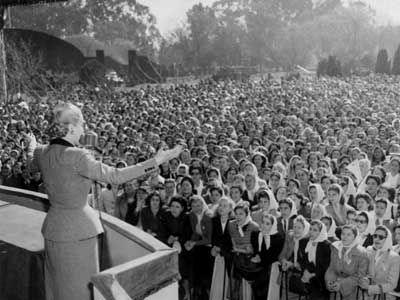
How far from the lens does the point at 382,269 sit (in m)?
4.84

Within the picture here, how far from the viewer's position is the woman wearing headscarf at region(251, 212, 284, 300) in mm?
5492

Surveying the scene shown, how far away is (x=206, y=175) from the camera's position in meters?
8.27

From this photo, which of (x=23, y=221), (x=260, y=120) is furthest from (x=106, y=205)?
(x=260, y=120)

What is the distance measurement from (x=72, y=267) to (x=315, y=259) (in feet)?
9.78

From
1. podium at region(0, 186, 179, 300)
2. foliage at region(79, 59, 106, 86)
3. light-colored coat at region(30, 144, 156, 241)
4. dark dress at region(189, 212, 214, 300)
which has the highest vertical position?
foliage at region(79, 59, 106, 86)

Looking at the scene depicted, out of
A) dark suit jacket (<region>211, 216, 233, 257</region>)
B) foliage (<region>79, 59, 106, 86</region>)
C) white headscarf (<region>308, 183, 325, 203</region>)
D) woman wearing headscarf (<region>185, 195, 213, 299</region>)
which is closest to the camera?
dark suit jacket (<region>211, 216, 233, 257</region>)

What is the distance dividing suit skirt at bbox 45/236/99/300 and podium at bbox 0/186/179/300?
10.1 inches

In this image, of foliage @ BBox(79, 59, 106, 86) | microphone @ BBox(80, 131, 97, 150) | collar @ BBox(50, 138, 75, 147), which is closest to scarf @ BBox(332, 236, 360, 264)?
microphone @ BBox(80, 131, 97, 150)

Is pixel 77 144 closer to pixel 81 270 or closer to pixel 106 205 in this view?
pixel 81 270

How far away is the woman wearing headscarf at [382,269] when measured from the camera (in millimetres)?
4785

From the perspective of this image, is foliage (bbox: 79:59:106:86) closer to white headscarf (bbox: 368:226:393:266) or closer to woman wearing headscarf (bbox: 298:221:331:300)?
woman wearing headscarf (bbox: 298:221:331:300)

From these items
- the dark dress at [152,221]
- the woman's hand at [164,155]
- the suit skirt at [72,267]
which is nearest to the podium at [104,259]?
the suit skirt at [72,267]

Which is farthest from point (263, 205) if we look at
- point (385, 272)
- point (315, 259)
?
point (385, 272)

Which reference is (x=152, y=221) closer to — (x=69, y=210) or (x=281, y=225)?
(x=281, y=225)
